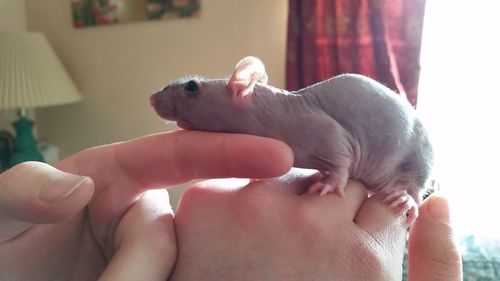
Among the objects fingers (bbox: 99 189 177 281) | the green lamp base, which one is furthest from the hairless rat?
the green lamp base

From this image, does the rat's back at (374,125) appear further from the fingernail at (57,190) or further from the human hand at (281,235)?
the fingernail at (57,190)

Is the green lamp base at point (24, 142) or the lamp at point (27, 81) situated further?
the green lamp base at point (24, 142)

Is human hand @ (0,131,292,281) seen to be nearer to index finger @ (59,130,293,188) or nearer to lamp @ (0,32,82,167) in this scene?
index finger @ (59,130,293,188)

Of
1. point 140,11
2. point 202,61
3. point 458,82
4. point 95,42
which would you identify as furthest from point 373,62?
point 95,42

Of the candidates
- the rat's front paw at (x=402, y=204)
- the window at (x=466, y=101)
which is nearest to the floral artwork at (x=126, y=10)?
the window at (x=466, y=101)

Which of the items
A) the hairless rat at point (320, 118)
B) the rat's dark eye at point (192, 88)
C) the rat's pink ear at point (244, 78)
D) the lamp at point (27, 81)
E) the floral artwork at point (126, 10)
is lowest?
the lamp at point (27, 81)

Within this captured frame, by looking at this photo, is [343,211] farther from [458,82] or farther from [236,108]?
[458,82]

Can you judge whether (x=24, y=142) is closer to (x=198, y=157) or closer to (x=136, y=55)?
(x=136, y=55)
